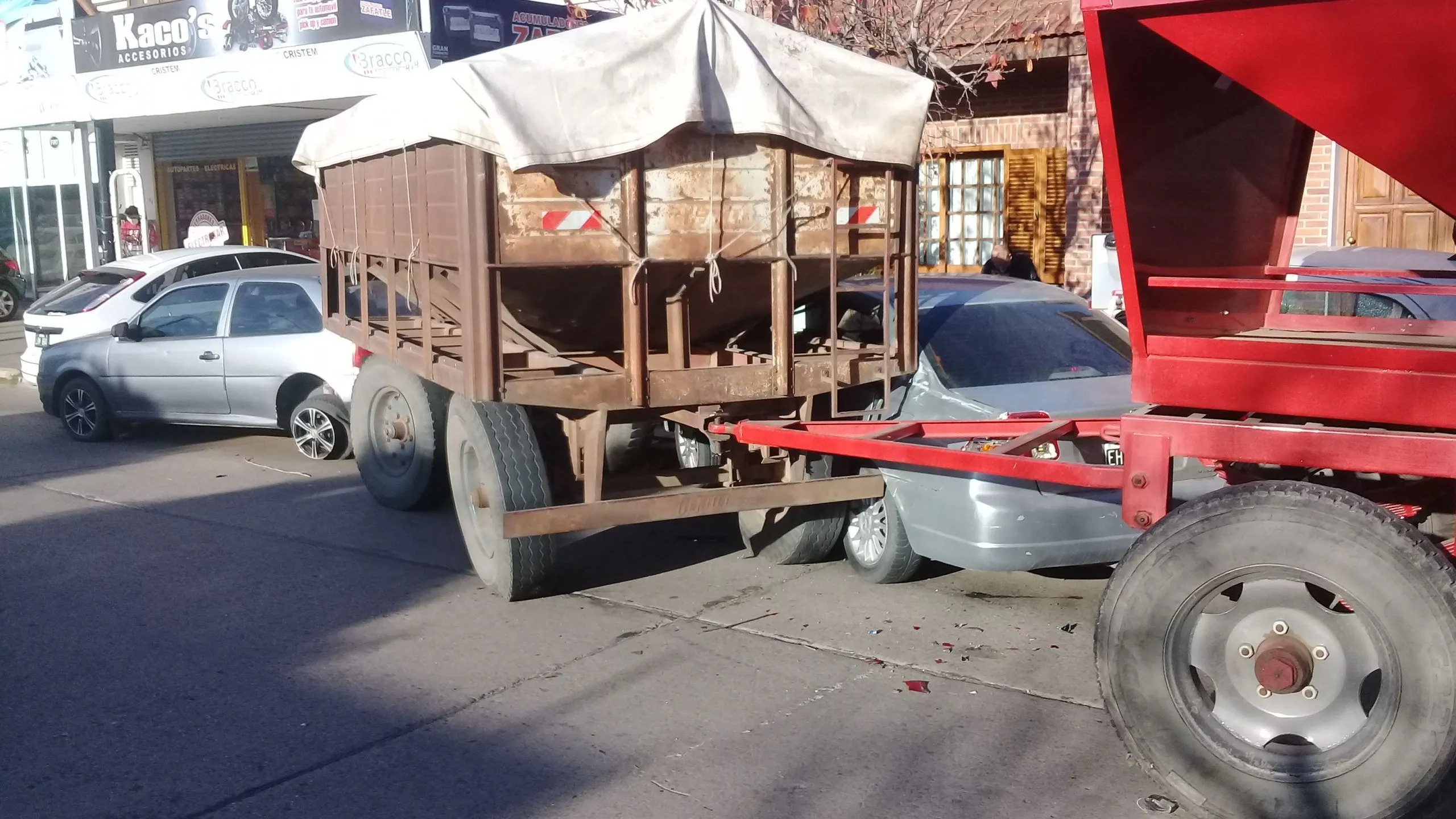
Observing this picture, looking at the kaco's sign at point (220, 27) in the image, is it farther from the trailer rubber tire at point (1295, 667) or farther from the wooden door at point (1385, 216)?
the trailer rubber tire at point (1295, 667)

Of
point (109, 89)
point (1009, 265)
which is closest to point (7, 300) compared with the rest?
point (109, 89)

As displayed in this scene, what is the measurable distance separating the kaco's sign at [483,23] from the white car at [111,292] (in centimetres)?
360

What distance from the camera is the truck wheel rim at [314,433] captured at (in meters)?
10.2

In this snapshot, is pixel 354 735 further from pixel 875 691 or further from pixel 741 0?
pixel 741 0

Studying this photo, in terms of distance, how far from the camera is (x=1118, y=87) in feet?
13.0

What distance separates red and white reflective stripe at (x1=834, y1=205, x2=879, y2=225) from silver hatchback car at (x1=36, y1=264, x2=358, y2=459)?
4.72 m

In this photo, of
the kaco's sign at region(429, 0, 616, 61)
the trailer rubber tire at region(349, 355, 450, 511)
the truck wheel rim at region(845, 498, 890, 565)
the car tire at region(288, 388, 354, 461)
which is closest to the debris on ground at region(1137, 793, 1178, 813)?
the truck wheel rim at region(845, 498, 890, 565)

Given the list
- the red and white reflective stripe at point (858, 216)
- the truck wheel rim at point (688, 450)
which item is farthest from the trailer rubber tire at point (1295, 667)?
the truck wheel rim at point (688, 450)

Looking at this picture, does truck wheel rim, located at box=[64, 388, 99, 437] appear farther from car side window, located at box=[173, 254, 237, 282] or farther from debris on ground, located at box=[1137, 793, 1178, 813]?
debris on ground, located at box=[1137, 793, 1178, 813]

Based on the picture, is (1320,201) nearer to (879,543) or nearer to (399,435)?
(879,543)

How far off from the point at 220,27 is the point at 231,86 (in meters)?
0.92

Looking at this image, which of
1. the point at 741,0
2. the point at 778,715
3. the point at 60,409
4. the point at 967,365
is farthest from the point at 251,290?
the point at 778,715

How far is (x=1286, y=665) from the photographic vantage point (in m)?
3.79

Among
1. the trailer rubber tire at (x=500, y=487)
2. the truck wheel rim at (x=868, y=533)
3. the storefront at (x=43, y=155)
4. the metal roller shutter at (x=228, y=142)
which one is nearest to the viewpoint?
the trailer rubber tire at (x=500, y=487)
